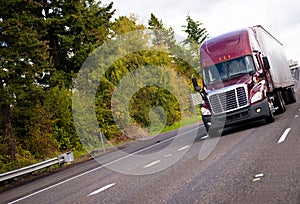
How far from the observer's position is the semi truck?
52.3 ft

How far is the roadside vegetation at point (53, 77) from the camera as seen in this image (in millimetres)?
19672

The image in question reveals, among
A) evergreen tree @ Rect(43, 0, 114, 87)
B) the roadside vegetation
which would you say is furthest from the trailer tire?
evergreen tree @ Rect(43, 0, 114, 87)

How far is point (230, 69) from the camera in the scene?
16.9 meters

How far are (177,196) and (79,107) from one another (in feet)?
66.5

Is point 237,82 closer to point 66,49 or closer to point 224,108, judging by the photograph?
point 224,108

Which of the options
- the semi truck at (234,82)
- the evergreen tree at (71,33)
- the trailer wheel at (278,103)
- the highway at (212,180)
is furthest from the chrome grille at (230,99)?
the evergreen tree at (71,33)

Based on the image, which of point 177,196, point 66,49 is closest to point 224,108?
point 177,196

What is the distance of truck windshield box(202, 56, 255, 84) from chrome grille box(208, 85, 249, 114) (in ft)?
2.96

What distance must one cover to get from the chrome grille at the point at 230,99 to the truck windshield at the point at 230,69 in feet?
2.96

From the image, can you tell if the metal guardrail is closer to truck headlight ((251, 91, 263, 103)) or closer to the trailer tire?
the trailer tire

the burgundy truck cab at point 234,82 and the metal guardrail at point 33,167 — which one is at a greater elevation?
the burgundy truck cab at point 234,82

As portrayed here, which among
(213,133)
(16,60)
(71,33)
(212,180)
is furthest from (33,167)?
(71,33)

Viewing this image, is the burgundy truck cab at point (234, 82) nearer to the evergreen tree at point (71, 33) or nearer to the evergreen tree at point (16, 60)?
the evergreen tree at point (16, 60)

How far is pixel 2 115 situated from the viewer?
822 inches
